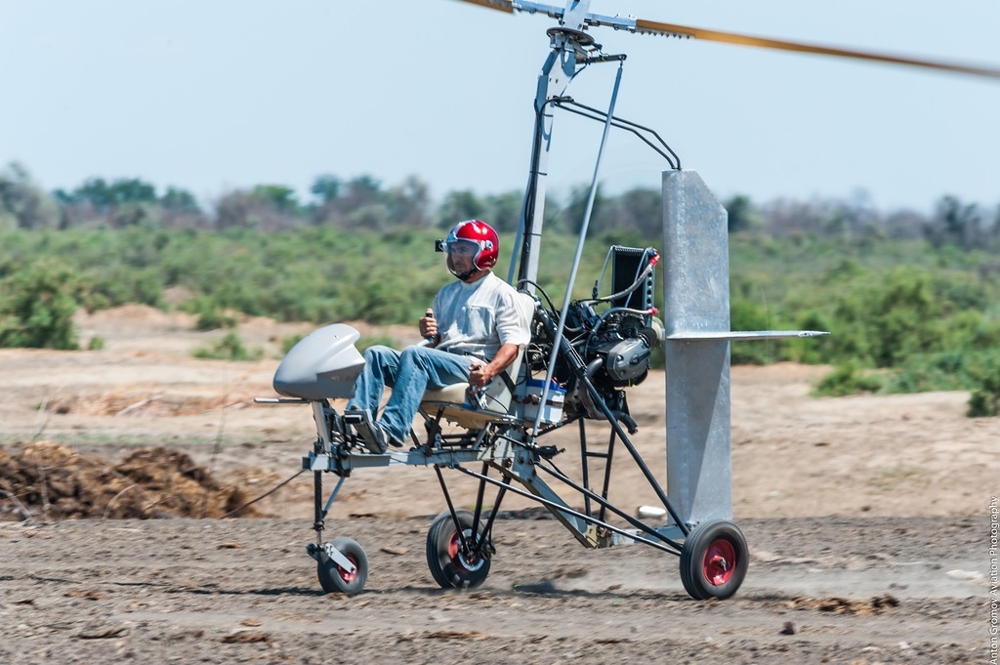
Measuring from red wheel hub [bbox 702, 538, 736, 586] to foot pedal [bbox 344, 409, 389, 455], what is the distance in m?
2.31

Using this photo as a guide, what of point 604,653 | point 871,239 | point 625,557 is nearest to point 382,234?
point 871,239

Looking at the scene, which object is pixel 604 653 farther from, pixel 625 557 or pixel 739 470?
pixel 739 470

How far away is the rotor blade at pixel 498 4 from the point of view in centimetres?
796

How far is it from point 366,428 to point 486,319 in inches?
42.1

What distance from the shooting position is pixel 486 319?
8570mm

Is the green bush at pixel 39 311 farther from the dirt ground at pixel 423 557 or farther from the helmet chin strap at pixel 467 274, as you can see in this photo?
the helmet chin strap at pixel 467 274

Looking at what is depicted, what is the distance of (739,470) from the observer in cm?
1453

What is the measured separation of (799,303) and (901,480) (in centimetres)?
2010

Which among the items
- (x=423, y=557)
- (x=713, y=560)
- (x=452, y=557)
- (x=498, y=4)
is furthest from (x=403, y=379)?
(x=423, y=557)

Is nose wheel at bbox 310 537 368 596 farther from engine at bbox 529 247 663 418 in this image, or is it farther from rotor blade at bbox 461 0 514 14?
rotor blade at bbox 461 0 514 14

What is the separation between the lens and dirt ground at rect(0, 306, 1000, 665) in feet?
24.2

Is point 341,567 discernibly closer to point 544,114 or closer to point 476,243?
point 476,243

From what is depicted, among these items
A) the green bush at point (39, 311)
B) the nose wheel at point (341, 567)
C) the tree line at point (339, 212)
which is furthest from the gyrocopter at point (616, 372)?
the tree line at point (339, 212)

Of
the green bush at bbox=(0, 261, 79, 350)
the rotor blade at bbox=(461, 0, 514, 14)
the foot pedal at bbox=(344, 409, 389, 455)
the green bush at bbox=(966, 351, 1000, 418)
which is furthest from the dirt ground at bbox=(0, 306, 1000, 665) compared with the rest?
the green bush at bbox=(0, 261, 79, 350)
